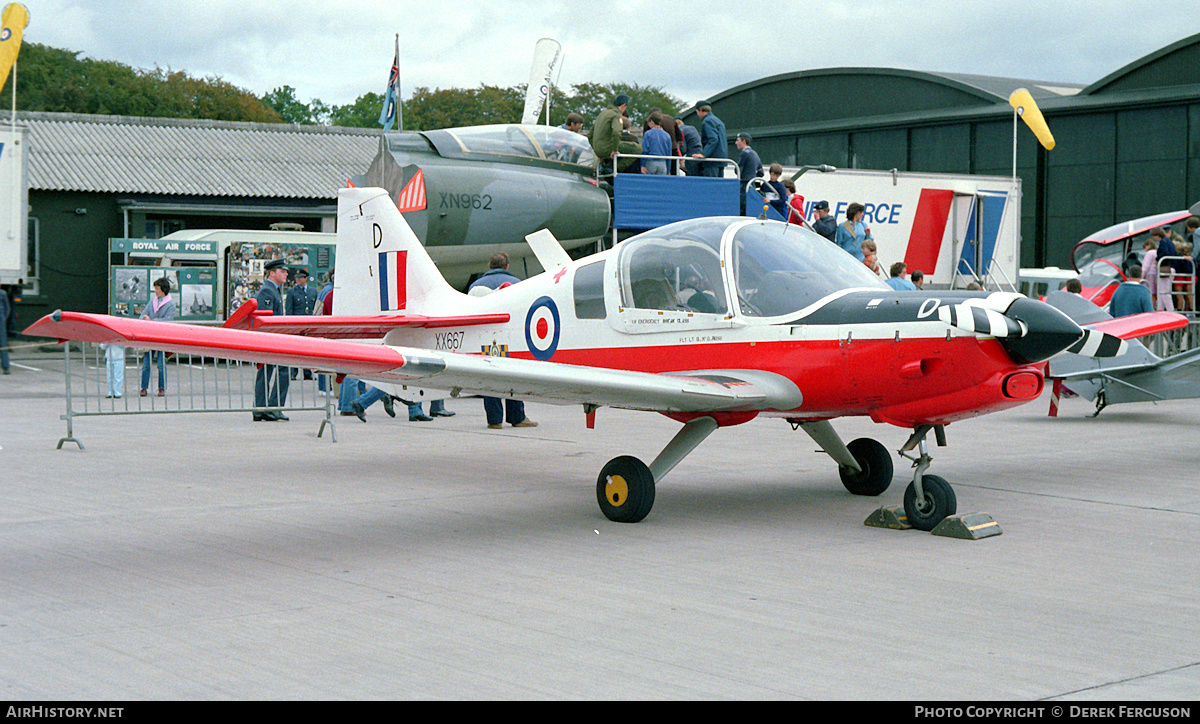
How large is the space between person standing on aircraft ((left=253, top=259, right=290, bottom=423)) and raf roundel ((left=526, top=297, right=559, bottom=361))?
15.8ft

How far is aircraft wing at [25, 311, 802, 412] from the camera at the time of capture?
19.0 feet

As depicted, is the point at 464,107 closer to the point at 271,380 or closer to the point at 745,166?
the point at 745,166

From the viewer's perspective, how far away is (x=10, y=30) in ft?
62.3

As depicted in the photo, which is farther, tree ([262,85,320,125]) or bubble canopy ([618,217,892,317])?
tree ([262,85,320,125])

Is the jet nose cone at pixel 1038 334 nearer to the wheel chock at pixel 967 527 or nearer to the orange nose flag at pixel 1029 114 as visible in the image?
the wheel chock at pixel 967 527

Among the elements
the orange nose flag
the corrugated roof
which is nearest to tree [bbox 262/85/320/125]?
the corrugated roof

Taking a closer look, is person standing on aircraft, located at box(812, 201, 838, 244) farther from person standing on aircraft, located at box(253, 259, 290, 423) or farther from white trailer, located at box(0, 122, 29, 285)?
white trailer, located at box(0, 122, 29, 285)

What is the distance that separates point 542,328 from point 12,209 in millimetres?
15114

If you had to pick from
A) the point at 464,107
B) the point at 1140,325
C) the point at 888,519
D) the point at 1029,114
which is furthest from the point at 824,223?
the point at 464,107

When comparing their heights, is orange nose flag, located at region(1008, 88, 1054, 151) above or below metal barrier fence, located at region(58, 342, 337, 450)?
above

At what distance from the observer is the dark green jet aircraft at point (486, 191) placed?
16375 millimetres

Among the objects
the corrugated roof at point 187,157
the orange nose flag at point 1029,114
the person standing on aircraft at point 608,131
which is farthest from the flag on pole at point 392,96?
the orange nose flag at point 1029,114

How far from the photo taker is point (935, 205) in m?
19.8

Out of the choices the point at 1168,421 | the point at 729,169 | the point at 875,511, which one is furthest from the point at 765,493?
the point at 729,169
